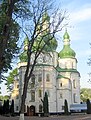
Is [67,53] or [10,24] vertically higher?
[67,53]

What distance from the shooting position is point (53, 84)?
67.3 meters

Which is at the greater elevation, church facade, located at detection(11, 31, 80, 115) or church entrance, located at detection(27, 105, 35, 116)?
→ church facade, located at detection(11, 31, 80, 115)

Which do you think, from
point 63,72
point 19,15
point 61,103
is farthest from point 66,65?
point 19,15

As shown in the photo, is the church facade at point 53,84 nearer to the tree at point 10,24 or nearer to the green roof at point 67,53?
the green roof at point 67,53

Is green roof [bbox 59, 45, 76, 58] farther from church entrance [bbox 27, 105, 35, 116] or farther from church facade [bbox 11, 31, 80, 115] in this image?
church entrance [bbox 27, 105, 35, 116]

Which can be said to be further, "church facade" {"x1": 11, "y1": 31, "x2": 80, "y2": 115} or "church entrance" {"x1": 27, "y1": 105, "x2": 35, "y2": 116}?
"church facade" {"x1": 11, "y1": 31, "x2": 80, "y2": 115}

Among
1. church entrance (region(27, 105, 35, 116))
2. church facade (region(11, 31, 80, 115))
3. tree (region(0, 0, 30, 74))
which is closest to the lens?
tree (region(0, 0, 30, 74))

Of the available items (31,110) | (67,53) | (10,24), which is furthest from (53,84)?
(10,24)

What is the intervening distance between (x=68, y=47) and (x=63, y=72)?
6651 mm

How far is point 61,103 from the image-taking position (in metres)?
68.6

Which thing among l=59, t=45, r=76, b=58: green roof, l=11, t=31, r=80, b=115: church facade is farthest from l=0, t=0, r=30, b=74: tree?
l=59, t=45, r=76, b=58: green roof

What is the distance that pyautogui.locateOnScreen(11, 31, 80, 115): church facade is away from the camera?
63.8 m

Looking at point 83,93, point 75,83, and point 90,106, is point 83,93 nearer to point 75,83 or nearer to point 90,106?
point 75,83

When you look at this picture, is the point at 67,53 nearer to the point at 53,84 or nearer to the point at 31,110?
the point at 53,84
